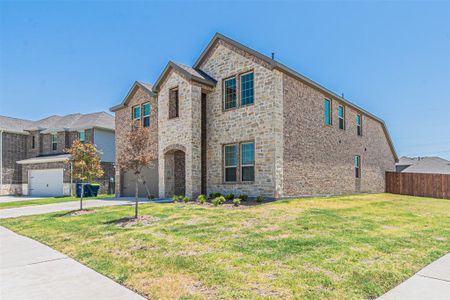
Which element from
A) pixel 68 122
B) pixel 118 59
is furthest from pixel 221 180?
pixel 68 122

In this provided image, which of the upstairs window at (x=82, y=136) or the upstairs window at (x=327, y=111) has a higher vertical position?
the upstairs window at (x=327, y=111)

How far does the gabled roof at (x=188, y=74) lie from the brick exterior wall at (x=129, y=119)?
184 cm

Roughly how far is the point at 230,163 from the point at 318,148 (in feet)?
18.3

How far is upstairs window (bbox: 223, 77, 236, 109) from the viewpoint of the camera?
15359 millimetres

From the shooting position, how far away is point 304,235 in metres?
6.78

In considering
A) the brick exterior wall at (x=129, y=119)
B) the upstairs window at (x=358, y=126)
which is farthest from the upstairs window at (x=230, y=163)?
the upstairs window at (x=358, y=126)

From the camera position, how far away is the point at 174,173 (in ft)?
56.3

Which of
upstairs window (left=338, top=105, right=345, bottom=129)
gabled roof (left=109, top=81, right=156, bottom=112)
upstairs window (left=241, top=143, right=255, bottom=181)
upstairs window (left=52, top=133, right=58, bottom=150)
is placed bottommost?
upstairs window (left=241, top=143, right=255, bottom=181)

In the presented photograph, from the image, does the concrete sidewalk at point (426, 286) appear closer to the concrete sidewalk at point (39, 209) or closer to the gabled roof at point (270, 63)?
the gabled roof at point (270, 63)

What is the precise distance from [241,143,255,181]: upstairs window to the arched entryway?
13.7 feet

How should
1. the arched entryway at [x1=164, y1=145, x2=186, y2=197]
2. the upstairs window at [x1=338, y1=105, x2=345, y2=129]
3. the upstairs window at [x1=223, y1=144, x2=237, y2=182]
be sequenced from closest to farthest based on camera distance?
the upstairs window at [x1=223, y1=144, x2=237, y2=182] < the arched entryway at [x1=164, y1=145, x2=186, y2=197] < the upstairs window at [x1=338, y1=105, x2=345, y2=129]

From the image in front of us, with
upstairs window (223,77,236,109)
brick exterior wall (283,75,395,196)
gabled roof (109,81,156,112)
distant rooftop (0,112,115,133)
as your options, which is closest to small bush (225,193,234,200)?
brick exterior wall (283,75,395,196)

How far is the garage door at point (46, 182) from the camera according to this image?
80.7 ft

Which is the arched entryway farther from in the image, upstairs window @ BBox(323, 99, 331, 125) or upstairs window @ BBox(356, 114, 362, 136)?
upstairs window @ BBox(356, 114, 362, 136)
